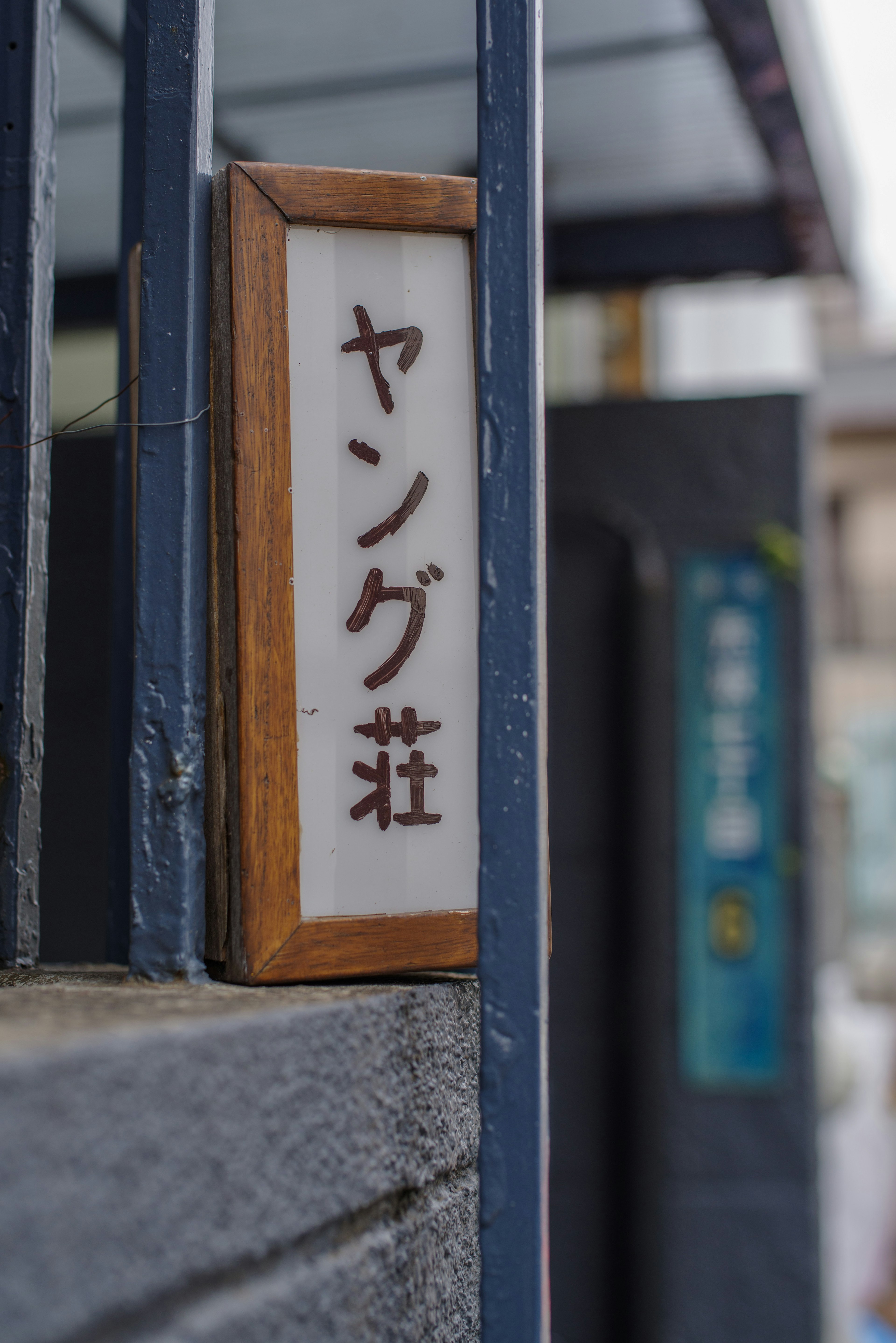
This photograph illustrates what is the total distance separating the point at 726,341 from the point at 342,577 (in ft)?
23.7

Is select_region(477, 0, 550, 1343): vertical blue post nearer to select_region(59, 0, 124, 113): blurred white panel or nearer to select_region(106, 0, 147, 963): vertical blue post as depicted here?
select_region(106, 0, 147, 963): vertical blue post

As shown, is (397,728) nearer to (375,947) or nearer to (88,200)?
(375,947)

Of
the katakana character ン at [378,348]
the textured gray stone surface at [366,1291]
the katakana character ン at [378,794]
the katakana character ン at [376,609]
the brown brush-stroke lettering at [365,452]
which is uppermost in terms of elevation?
the katakana character ン at [378,348]

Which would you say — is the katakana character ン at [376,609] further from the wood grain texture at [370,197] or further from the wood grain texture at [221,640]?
the wood grain texture at [370,197]

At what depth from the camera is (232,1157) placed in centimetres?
94

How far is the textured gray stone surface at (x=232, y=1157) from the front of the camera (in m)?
0.78

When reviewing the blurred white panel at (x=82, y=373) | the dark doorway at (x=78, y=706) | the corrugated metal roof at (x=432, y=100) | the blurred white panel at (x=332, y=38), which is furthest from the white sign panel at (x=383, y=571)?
the blurred white panel at (x=82, y=373)

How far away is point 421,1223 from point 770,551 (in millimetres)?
2858

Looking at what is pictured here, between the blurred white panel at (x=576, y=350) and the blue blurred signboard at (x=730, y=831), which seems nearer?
the blue blurred signboard at (x=730, y=831)

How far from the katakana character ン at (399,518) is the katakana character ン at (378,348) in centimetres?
9

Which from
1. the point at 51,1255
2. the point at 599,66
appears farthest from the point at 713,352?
the point at 51,1255

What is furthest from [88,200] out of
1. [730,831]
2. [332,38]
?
[730,831]

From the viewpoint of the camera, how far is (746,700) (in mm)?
3703

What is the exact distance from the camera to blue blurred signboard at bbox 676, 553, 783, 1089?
3.63 meters
